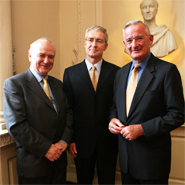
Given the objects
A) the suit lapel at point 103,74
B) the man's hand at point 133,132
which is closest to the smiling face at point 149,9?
the suit lapel at point 103,74

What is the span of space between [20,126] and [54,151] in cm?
34

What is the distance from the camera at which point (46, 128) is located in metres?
1.66

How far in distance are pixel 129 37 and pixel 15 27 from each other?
1.58 metres

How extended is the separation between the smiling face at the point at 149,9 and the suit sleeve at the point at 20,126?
2.10m

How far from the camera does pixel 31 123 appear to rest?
1.62 m

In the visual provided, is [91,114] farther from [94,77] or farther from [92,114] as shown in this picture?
[94,77]

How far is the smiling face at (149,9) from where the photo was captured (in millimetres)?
2741

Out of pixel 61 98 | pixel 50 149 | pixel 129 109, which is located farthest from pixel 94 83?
pixel 50 149

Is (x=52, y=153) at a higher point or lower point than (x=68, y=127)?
lower

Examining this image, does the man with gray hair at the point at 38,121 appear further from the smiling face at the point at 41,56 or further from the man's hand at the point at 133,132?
the man's hand at the point at 133,132

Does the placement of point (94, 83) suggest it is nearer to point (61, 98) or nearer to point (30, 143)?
point (61, 98)

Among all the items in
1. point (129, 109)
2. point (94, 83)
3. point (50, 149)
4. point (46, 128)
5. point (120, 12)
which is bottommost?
point (50, 149)

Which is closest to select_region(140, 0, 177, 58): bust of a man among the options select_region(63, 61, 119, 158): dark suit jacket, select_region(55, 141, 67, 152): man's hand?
select_region(63, 61, 119, 158): dark suit jacket

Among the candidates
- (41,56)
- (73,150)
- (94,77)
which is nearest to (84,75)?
(94,77)
